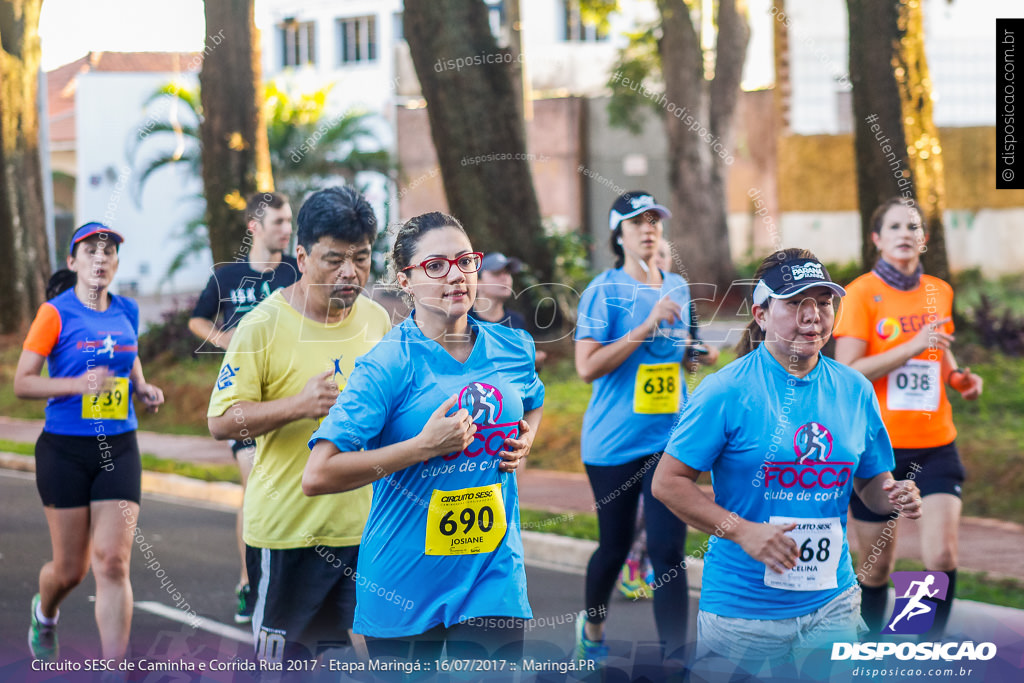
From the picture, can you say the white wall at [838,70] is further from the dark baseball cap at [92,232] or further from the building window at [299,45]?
the building window at [299,45]

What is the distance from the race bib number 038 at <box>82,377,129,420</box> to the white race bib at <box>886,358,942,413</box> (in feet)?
11.3

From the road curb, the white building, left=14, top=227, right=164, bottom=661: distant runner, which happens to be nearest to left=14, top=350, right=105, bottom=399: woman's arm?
left=14, top=227, right=164, bottom=661: distant runner

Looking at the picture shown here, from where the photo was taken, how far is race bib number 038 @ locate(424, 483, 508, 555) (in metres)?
3.45

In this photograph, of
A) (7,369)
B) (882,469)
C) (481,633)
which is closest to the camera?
(481,633)

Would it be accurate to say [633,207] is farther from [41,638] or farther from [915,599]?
[41,638]

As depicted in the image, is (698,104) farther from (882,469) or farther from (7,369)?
(882,469)

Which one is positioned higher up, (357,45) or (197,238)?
(357,45)

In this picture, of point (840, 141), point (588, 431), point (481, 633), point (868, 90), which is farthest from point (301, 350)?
point (840, 141)

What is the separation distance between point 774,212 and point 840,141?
4188 mm

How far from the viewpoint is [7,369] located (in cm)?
1809

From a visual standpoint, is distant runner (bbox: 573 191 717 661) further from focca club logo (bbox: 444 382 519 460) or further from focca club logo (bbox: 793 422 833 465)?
focca club logo (bbox: 444 382 519 460)

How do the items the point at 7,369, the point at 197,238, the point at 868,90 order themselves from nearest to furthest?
the point at 868,90 < the point at 7,369 < the point at 197,238

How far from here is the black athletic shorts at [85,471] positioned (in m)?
5.35

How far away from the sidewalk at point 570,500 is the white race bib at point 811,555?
3763mm
